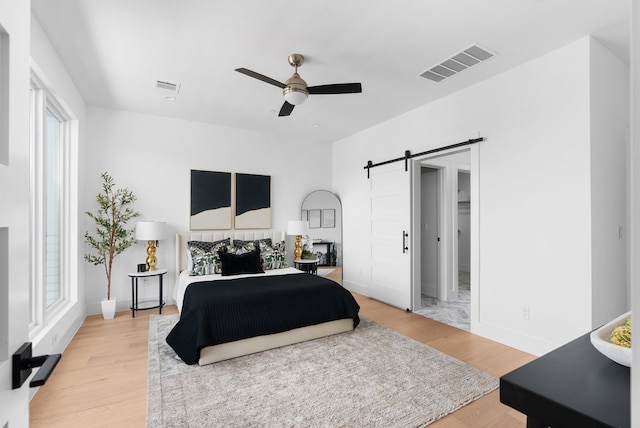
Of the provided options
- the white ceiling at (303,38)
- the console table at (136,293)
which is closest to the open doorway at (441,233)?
the white ceiling at (303,38)

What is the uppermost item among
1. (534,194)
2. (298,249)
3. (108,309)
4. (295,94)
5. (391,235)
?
(295,94)

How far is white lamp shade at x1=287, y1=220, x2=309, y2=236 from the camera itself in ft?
17.5

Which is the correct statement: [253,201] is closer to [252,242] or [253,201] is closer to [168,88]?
[252,242]

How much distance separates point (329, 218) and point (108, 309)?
355 centimetres

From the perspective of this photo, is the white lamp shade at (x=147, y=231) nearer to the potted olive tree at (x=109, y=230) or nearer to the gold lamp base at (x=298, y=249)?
the potted olive tree at (x=109, y=230)

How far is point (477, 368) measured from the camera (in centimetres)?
276

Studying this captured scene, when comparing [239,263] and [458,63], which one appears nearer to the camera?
[458,63]

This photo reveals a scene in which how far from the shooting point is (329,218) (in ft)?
19.5

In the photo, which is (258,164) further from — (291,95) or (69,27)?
(69,27)

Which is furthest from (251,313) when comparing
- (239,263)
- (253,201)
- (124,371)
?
(253,201)

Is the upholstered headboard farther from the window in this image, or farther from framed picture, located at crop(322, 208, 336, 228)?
the window

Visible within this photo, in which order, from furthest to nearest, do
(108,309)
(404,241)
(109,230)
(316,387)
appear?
1. (404,241)
2. (109,230)
3. (108,309)
4. (316,387)

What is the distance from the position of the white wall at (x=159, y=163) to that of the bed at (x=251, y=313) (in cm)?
102

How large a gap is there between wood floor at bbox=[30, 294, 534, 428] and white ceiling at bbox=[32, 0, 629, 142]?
108 inches
